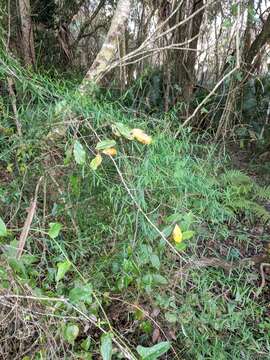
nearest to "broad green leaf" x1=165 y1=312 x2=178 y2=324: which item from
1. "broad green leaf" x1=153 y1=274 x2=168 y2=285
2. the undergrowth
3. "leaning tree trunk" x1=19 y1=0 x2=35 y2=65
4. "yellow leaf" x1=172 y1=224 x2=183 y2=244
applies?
the undergrowth

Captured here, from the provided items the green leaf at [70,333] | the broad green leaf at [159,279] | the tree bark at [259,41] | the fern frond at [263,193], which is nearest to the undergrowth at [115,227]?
the broad green leaf at [159,279]

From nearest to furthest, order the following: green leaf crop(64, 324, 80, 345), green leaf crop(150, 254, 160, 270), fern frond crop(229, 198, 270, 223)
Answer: green leaf crop(64, 324, 80, 345)
green leaf crop(150, 254, 160, 270)
fern frond crop(229, 198, 270, 223)

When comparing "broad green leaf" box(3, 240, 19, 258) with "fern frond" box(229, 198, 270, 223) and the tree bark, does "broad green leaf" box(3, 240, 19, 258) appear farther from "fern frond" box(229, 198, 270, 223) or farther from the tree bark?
the tree bark

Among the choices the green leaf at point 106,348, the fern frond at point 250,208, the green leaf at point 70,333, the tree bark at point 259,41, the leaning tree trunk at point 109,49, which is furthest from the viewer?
the tree bark at point 259,41

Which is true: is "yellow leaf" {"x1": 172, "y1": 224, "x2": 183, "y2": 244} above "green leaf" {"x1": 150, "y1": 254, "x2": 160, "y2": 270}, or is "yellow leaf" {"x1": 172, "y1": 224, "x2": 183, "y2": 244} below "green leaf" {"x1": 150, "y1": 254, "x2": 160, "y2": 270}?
above

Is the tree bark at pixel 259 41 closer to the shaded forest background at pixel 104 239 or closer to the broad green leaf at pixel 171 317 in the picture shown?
the shaded forest background at pixel 104 239

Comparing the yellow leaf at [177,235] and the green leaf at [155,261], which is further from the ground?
the yellow leaf at [177,235]

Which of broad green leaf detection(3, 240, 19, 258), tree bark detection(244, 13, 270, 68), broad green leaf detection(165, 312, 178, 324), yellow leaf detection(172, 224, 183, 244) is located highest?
tree bark detection(244, 13, 270, 68)

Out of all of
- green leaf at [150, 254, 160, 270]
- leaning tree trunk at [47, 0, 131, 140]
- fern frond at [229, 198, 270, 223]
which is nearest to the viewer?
green leaf at [150, 254, 160, 270]

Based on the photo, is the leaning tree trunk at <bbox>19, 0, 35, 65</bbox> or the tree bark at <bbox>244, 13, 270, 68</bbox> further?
the tree bark at <bbox>244, 13, 270, 68</bbox>

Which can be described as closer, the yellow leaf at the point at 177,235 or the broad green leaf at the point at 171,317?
the yellow leaf at the point at 177,235

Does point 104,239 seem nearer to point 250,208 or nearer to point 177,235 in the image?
point 177,235

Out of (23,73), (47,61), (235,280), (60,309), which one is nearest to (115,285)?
(60,309)

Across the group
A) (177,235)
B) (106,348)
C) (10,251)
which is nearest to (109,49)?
(177,235)
